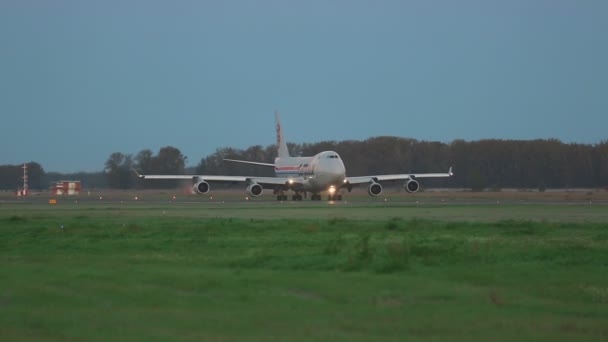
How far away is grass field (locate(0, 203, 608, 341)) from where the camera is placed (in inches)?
427

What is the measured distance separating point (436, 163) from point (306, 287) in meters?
110

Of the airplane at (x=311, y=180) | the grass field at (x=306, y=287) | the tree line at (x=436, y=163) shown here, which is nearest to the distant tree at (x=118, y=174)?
the tree line at (x=436, y=163)

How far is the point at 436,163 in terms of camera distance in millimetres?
123062

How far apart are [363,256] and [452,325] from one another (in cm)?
716

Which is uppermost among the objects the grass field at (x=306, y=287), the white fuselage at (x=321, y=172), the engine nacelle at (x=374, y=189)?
the white fuselage at (x=321, y=172)

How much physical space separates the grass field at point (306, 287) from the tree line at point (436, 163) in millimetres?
78449

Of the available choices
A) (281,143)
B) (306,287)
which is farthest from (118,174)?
(306,287)

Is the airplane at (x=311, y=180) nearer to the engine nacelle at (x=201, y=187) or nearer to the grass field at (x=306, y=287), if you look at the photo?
the engine nacelle at (x=201, y=187)

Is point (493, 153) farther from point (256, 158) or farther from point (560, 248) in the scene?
point (560, 248)

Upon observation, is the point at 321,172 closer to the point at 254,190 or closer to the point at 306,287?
the point at 254,190

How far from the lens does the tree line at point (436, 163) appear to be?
4336 inches

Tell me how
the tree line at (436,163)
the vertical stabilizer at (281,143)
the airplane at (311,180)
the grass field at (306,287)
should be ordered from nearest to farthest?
the grass field at (306,287) < the airplane at (311,180) < the vertical stabilizer at (281,143) < the tree line at (436,163)

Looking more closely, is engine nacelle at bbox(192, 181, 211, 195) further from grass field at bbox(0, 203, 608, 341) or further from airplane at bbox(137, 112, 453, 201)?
grass field at bbox(0, 203, 608, 341)

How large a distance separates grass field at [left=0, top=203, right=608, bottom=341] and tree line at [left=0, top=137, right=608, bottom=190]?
78449mm
